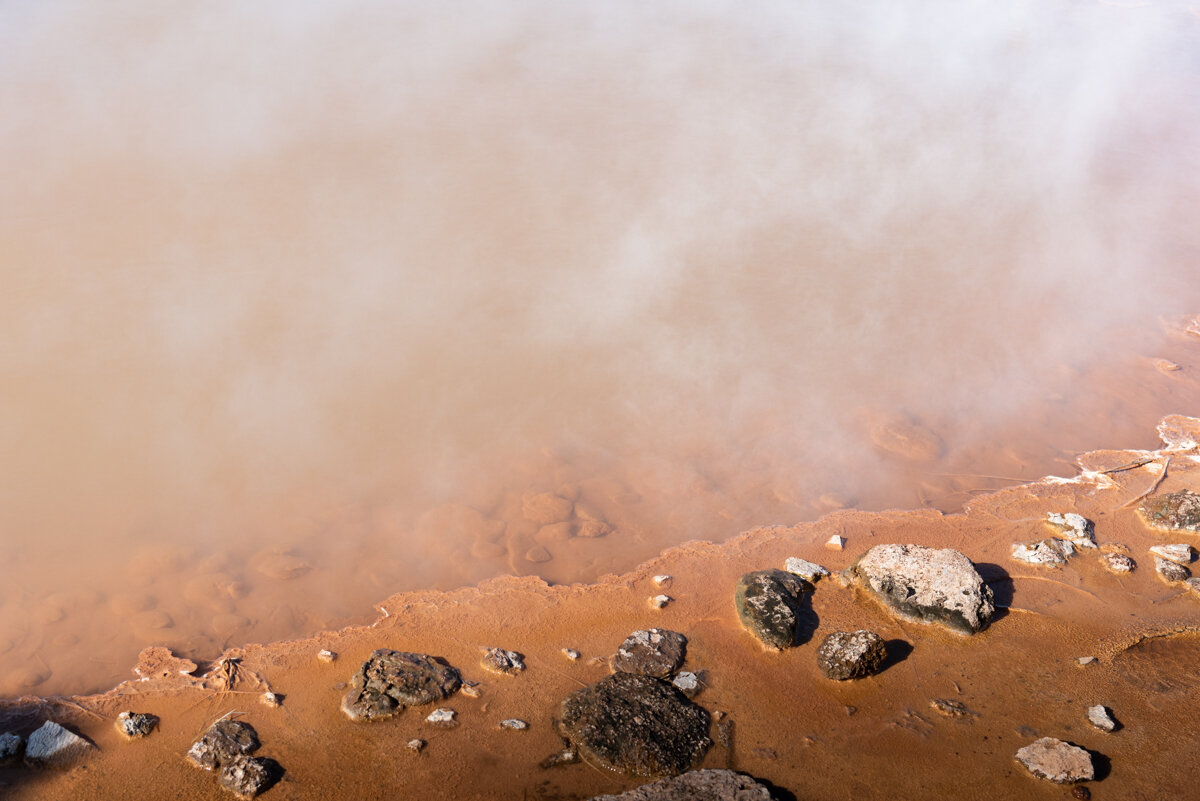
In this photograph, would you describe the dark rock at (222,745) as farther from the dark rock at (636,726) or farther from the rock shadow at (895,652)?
the rock shadow at (895,652)

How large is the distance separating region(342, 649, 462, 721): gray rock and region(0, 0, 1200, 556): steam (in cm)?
206

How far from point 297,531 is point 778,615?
3945 millimetres

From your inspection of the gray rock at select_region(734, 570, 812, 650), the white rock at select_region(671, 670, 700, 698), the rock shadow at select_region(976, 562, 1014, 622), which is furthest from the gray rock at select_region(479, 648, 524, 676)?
the rock shadow at select_region(976, 562, 1014, 622)

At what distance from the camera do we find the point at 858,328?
936cm

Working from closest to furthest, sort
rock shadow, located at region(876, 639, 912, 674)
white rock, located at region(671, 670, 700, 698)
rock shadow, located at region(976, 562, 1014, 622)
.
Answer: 1. white rock, located at region(671, 670, 700, 698)
2. rock shadow, located at region(876, 639, 912, 674)
3. rock shadow, located at region(976, 562, 1014, 622)

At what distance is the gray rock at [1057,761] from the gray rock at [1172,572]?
7.54 ft

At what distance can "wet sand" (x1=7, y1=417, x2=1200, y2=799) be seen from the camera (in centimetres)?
420

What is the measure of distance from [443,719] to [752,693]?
1.93m

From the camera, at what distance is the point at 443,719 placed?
4504 millimetres

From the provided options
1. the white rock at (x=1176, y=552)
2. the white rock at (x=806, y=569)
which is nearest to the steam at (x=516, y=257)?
the white rock at (x=806, y=569)

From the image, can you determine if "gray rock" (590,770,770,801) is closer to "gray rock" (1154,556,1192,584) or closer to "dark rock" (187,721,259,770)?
"dark rock" (187,721,259,770)

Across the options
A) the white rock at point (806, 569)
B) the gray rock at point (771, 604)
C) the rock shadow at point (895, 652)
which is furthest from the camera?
the white rock at point (806, 569)

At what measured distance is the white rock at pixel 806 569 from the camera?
5801 millimetres

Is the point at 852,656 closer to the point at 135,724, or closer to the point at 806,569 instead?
the point at 806,569
